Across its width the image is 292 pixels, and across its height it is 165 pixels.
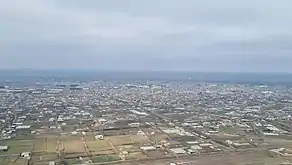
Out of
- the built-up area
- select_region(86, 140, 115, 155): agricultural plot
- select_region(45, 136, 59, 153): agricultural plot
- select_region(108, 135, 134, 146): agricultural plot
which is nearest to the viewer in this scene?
the built-up area

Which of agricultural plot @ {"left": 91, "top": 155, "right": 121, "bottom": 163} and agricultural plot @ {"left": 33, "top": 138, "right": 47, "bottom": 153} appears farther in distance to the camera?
agricultural plot @ {"left": 33, "top": 138, "right": 47, "bottom": 153}

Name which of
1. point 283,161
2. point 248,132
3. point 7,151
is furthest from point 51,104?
point 283,161

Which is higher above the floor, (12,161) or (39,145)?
(39,145)

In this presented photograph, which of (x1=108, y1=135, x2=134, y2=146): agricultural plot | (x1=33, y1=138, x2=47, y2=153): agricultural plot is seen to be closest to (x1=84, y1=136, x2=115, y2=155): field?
(x1=108, y1=135, x2=134, y2=146): agricultural plot

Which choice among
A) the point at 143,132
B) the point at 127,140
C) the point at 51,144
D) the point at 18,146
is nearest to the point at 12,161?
the point at 18,146

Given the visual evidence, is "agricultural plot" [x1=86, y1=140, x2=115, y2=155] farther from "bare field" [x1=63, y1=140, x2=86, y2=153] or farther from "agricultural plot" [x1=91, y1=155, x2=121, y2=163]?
"agricultural plot" [x1=91, y1=155, x2=121, y2=163]

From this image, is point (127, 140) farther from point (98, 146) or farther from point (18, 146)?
point (18, 146)

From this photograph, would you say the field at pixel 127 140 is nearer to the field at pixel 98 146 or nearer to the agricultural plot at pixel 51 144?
the field at pixel 98 146

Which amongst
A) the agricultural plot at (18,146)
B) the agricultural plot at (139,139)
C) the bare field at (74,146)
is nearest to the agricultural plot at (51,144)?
the bare field at (74,146)

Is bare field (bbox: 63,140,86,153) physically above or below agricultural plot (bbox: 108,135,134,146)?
below
